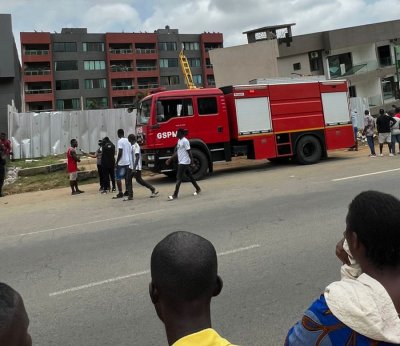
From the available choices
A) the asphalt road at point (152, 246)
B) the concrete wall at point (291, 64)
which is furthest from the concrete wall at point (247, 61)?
the asphalt road at point (152, 246)

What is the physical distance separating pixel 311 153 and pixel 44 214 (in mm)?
10208

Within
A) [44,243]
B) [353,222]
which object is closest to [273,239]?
[44,243]

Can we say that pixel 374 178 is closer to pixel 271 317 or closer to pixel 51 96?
pixel 271 317

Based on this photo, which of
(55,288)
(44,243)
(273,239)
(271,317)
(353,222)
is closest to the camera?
(353,222)

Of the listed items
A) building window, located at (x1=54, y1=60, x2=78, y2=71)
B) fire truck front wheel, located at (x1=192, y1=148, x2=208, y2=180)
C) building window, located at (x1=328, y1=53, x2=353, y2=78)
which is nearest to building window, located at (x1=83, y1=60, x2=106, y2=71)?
building window, located at (x1=54, y1=60, x2=78, y2=71)

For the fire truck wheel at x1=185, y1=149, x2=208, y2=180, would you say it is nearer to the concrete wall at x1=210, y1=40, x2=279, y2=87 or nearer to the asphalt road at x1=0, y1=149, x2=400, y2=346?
the asphalt road at x1=0, y1=149, x2=400, y2=346

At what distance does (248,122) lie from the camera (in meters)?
16.0

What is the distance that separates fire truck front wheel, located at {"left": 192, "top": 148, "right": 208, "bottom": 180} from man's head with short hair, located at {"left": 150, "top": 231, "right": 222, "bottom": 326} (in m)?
13.1

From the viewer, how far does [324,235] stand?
22.2ft

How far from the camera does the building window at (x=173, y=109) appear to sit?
14484 mm

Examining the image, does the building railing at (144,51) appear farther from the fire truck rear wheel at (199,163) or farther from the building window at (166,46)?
the fire truck rear wheel at (199,163)

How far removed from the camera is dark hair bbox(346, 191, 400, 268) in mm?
1718

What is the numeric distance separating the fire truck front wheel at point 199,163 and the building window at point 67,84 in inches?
2457

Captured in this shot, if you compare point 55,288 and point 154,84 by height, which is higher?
point 154,84
